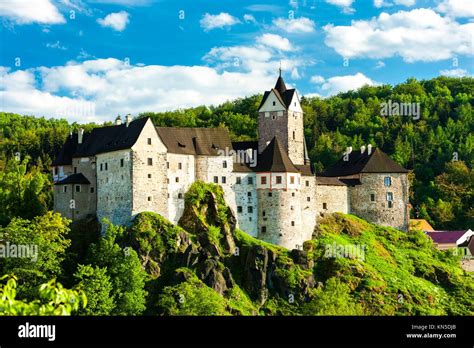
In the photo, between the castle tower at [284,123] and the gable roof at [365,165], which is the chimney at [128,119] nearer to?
the castle tower at [284,123]

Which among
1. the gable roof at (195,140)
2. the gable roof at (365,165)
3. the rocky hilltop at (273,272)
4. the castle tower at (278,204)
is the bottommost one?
the rocky hilltop at (273,272)

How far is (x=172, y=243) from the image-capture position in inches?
2414

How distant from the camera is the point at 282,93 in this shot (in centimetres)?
7256

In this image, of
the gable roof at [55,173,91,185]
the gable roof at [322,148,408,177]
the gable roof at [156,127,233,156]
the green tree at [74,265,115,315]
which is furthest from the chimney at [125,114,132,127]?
the gable roof at [322,148,408,177]

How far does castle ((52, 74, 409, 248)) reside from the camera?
202 ft

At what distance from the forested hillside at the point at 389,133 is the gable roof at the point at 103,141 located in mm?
16722

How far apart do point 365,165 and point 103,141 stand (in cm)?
2446

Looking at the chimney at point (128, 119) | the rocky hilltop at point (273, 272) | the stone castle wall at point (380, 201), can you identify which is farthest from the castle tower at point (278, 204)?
the chimney at point (128, 119)

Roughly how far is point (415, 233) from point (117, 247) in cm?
3044

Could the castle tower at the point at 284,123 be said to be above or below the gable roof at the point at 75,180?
above

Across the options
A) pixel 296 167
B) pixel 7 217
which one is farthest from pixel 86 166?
pixel 296 167

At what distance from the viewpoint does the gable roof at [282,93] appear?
71312 mm

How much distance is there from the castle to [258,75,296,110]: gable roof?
11 cm
